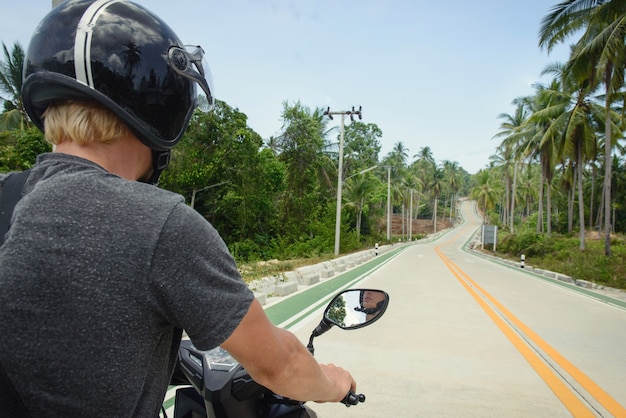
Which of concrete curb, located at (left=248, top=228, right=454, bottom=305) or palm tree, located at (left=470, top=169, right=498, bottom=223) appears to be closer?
concrete curb, located at (left=248, top=228, right=454, bottom=305)

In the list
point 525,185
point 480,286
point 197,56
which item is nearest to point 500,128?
point 525,185

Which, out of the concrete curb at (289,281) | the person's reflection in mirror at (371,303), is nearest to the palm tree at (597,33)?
the concrete curb at (289,281)

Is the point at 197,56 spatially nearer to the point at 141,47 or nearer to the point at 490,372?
the point at 141,47

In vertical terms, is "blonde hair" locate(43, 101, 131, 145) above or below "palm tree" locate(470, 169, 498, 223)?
below

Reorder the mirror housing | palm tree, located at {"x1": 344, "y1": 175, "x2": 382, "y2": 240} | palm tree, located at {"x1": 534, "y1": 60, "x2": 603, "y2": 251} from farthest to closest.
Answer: palm tree, located at {"x1": 344, "y1": 175, "x2": 382, "y2": 240}
palm tree, located at {"x1": 534, "y1": 60, "x2": 603, "y2": 251}
the mirror housing

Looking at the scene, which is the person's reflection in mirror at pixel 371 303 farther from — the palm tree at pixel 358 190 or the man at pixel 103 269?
the palm tree at pixel 358 190

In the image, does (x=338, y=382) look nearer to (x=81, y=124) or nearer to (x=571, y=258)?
(x=81, y=124)

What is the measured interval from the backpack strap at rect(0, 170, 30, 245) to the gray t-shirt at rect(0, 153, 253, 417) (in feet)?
0.35

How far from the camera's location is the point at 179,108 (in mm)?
1345

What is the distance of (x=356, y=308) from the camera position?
170cm

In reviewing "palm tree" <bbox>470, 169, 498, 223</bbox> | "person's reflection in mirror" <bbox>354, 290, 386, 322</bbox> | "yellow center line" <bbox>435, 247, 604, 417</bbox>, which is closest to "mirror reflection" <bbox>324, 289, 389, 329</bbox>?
"person's reflection in mirror" <bbox>354, 290, 386, 322</bbox>

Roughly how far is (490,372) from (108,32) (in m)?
4.94

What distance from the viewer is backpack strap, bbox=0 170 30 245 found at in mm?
989

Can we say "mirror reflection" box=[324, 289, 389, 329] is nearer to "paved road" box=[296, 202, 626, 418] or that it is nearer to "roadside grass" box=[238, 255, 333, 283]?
"paved road" box=[296, 202, 626, 418]
